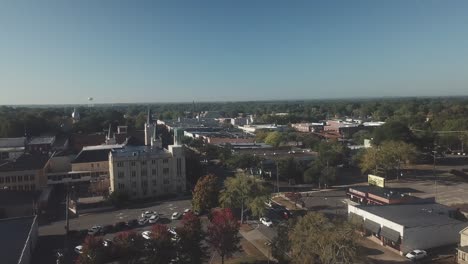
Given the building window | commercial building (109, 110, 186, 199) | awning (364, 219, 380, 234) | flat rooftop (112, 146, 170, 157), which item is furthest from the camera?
the building window

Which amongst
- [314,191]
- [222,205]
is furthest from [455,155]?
[222,205]

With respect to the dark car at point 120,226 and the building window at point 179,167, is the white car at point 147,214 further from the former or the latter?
the building window at point 179,167

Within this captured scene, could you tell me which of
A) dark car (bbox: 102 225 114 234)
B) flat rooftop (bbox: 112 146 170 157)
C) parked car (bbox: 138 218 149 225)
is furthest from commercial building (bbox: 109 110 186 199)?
dark car (bbox: 102 225 114 234)

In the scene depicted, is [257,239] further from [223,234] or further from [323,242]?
[323,242]

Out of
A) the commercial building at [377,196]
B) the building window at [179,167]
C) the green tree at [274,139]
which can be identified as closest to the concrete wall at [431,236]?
the commercial building at [377,196]

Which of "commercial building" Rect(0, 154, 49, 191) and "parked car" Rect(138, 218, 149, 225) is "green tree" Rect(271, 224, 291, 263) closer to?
"parked car" Rect(138, 218, 149, 225)

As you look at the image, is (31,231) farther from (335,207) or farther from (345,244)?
(335,207)

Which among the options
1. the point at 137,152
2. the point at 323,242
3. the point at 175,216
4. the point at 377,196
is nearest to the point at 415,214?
the point at 377,196
